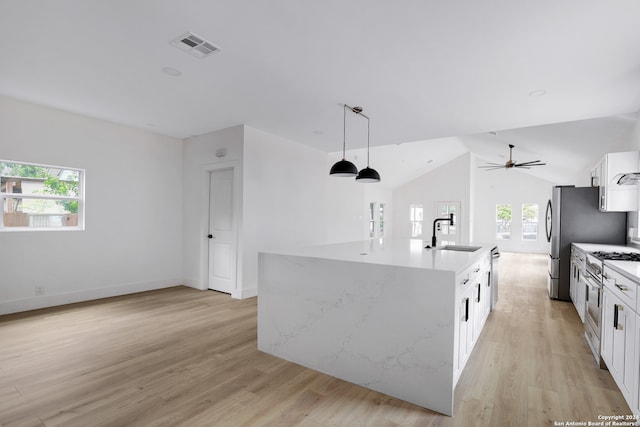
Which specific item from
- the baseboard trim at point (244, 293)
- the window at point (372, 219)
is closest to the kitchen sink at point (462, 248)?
the baseboard trim at point (244, 293)

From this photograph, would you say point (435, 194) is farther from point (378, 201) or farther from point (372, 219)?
point (372, 219)

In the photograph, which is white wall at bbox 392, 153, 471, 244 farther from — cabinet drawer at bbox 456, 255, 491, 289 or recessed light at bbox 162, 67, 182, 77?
recessed light at bbox 162, 67, 182, 77

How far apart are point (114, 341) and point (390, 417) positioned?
274cm

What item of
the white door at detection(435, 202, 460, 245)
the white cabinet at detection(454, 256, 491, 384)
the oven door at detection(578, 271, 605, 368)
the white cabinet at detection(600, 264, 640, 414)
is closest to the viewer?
the white cabinet at detection(600, 264, 640, 414)

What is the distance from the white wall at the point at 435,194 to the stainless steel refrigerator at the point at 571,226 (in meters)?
6.61

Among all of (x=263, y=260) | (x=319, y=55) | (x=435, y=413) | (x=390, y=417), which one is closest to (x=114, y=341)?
(x=263, y=260)

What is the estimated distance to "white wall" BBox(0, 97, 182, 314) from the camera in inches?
156

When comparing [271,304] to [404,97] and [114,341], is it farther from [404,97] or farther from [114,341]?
[404,97]

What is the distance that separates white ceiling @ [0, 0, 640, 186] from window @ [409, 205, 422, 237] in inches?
333

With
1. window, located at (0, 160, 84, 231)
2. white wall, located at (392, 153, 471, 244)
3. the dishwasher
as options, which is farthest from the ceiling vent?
white wall, located at (392, 153, 471, 244)

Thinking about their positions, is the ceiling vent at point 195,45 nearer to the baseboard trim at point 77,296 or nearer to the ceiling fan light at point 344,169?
the ceiling fan light at point 344,169

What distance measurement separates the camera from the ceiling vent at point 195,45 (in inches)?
96.7

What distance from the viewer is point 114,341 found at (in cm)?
314

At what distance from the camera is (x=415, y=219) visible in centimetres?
1288
